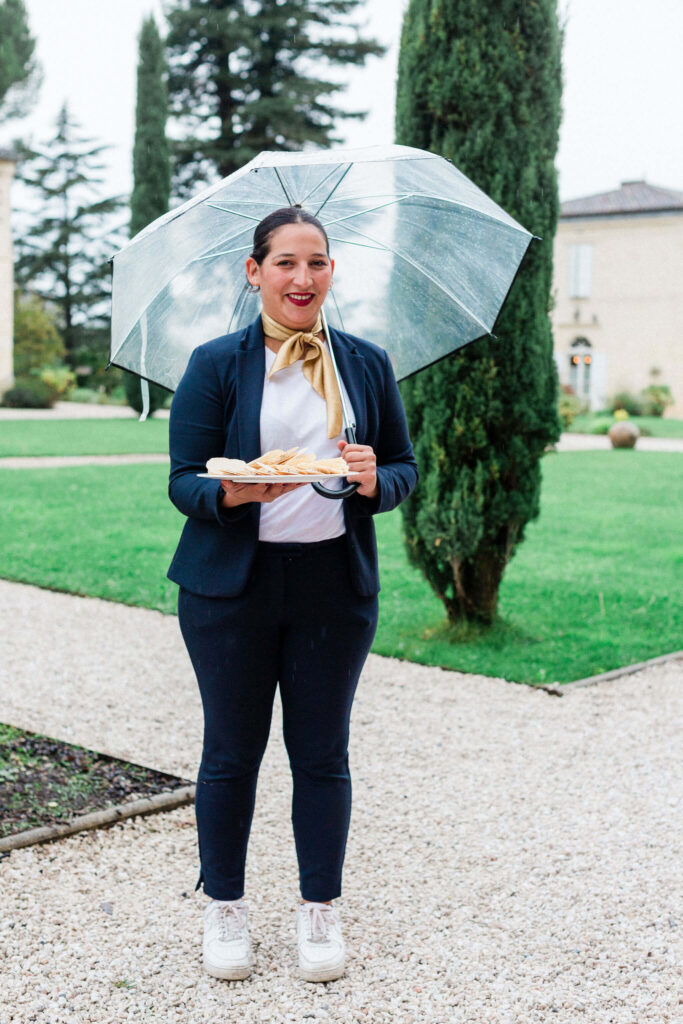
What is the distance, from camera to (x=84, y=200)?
41.9 m

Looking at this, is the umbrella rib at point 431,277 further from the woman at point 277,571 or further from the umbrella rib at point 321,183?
the woman at point 277,571

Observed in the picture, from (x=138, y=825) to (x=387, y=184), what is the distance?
225cm

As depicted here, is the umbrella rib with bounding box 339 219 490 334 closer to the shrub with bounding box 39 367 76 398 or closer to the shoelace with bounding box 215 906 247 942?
the shoelace with bounding box 215 906 247 942

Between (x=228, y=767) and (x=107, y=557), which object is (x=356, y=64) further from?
(x=228, y=767)

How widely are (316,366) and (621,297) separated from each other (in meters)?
31.9

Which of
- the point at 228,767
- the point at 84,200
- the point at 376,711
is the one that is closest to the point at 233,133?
the point at 84,200

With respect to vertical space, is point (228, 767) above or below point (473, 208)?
below

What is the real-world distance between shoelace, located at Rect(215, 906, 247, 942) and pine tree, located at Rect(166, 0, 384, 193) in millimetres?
28176

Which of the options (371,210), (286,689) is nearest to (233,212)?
(371,210)

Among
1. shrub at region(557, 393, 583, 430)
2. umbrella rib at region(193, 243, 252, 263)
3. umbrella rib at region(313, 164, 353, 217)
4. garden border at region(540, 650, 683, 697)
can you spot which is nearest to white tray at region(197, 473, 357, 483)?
umbrella rib at region(193, 243, 252, 263)

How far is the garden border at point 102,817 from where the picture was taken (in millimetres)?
3389

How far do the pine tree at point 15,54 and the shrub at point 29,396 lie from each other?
9.80 meters

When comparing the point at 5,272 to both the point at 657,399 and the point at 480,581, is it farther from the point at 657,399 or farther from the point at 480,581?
the point at 480,581

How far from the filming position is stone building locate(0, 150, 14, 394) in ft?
97.4
